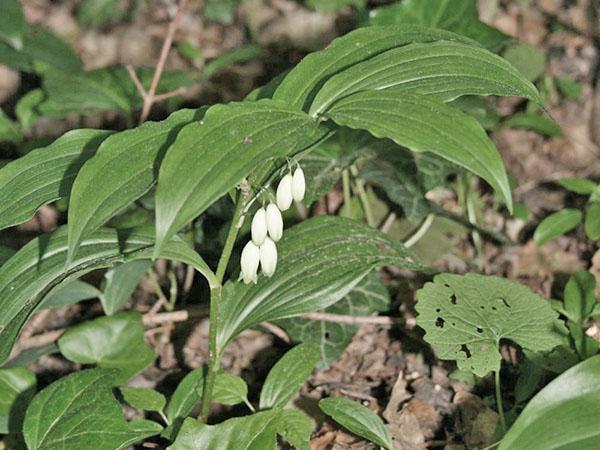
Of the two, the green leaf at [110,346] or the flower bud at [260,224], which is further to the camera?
the green leaf at [110,346]

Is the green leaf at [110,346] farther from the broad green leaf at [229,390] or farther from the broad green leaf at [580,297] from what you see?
the broad green leaf at [580,297]

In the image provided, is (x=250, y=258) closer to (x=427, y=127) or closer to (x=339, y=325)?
(x=427, y=127)

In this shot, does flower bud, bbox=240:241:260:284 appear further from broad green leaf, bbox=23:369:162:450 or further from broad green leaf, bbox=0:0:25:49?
broad green leaf, bbox=0:0:25:49

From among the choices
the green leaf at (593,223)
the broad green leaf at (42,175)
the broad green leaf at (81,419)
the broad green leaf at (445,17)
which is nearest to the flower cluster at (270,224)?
the broad green leaf at (42,175)

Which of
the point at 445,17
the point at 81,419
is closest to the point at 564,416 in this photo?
the point at 81,419

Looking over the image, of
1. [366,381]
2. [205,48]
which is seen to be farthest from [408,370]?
[205,48]

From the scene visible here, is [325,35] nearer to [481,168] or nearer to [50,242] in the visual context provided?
[50,242]
